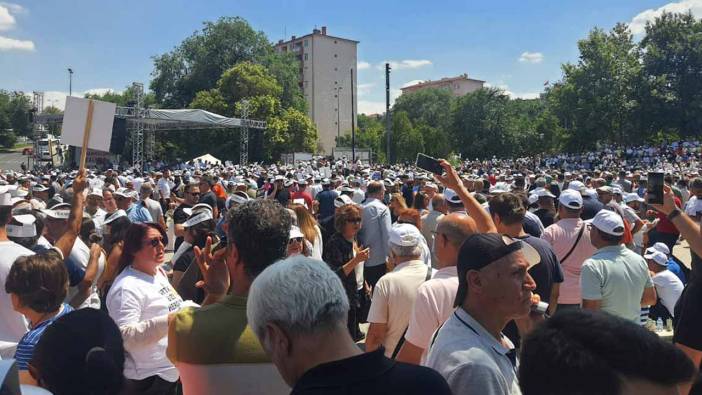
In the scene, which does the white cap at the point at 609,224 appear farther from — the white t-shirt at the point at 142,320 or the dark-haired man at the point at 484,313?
the white t-shirt at the point at 142,320

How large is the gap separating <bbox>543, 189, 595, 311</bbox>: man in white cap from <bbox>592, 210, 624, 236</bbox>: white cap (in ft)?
2.70

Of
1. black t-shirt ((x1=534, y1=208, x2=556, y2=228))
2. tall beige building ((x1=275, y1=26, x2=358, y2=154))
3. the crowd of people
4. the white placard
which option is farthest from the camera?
tall beige building ((x1=275, y1=26, x2=358, y2=154))

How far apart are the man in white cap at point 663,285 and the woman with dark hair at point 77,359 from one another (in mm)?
5556

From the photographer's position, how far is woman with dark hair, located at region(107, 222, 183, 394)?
296 centimetres

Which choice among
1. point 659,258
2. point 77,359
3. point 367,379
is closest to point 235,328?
point 77,359

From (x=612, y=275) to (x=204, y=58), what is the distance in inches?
2327

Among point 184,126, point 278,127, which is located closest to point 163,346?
point 184,126

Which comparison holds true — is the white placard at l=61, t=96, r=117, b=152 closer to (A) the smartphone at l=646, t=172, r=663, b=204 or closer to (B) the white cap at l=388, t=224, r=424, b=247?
(B) the white cap at l=388, t=224, r=424, b=247

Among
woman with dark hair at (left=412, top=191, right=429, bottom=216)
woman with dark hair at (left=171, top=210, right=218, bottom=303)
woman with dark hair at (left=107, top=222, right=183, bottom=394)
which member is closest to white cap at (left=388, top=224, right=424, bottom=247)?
woman with dark hair at (left=171, top=210, right=218, bottom=303)

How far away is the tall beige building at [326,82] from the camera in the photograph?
278ft

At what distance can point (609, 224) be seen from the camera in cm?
423

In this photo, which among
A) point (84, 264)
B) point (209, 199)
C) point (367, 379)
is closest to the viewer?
point (367, 379)

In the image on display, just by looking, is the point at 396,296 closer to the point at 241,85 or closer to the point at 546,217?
the point at 546,217

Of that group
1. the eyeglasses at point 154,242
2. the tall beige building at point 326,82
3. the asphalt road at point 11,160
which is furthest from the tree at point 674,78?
the asphalt road at point 11,160
